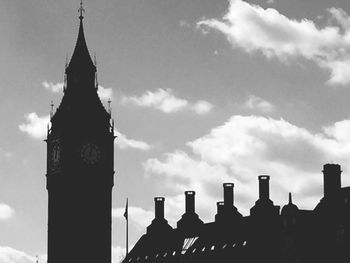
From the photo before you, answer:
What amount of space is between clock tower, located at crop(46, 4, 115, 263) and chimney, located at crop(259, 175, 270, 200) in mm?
22663

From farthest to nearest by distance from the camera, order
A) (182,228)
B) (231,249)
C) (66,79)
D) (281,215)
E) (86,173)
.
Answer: (66,79) → (86,173) → (182,228) → (231,249) → (281,215)

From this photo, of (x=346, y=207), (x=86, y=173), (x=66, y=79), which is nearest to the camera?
(x=346, y=207)

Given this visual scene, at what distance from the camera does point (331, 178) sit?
65.5 metres

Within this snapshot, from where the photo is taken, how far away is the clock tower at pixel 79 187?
93500 mm

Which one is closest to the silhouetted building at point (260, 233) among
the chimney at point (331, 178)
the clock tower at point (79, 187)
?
the chimney at point (331, 178)

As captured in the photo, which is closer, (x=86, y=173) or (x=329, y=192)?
→ (x=329, y=192)

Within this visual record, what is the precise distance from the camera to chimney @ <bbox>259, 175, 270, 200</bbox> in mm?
74938

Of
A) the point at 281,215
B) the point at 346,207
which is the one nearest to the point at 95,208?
the point at 281,215

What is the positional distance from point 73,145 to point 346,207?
35.1 meters

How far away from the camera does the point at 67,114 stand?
96.4m

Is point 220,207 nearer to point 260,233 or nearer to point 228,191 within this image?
point 228,191

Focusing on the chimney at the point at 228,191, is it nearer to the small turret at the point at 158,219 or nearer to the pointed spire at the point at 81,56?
the small turret at the point at 158,219

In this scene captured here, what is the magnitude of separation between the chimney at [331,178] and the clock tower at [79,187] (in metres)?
32.3

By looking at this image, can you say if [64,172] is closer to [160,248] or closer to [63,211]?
[63,211]
